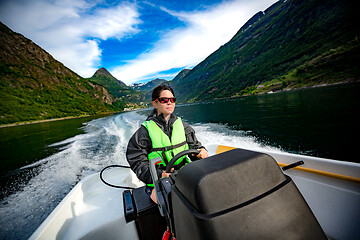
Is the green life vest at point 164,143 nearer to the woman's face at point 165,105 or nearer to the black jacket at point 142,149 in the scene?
the black jacket at point 142,149

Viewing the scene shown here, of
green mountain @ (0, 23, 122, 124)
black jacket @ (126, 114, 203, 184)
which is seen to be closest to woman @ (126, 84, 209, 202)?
black jacket @ (126, 114, 203, 184)

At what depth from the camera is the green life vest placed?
6.74ft

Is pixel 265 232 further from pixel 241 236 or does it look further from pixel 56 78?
pixel 56 78

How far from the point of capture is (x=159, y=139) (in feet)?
6.85

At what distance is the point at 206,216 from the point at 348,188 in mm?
1904

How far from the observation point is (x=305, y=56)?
291 feet

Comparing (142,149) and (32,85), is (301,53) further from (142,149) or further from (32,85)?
(32,85)

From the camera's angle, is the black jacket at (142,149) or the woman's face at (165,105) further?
the woman's face at (165,105)

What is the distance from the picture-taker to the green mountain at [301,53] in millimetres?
56312

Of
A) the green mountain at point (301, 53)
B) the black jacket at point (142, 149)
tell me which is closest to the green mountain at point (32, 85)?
the black jacket at point (142, 149)

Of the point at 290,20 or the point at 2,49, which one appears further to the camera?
the point at 290,20

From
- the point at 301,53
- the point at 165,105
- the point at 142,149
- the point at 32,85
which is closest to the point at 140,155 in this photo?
the point at 142,149

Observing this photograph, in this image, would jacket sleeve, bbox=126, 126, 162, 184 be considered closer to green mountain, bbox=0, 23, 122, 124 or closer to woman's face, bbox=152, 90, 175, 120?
woman's face, bbox=152, 90, 175, 120

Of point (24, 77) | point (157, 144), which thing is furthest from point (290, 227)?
point (24, 77)
